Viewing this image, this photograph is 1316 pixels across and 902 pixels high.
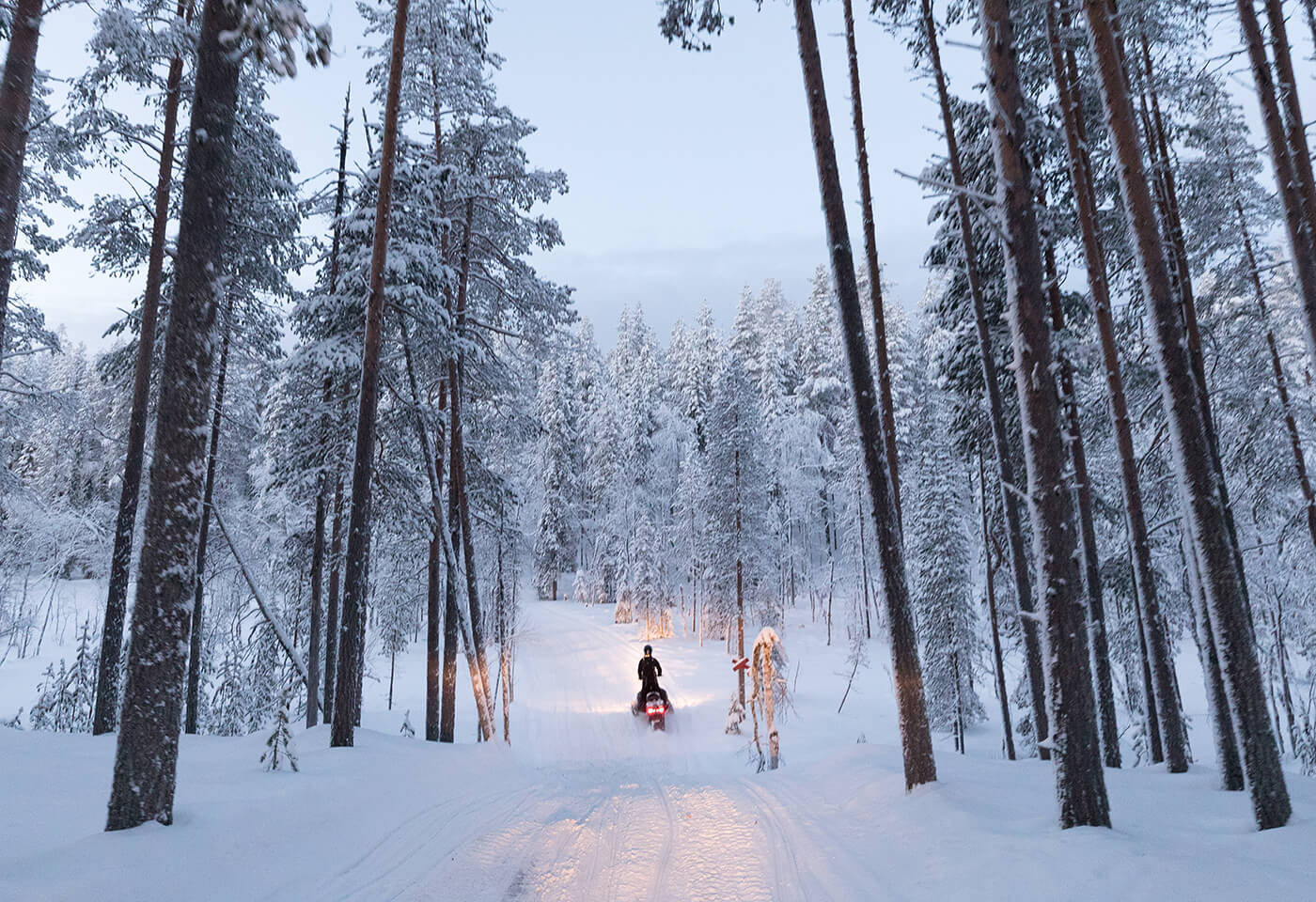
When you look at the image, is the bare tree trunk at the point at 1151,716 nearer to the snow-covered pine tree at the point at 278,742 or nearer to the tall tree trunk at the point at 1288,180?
the tall tree trunk at the point at 1288,180

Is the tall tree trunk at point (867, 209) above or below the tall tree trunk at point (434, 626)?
above

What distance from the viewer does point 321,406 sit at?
43.0 ft

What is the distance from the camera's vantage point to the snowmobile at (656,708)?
1920 centimetres

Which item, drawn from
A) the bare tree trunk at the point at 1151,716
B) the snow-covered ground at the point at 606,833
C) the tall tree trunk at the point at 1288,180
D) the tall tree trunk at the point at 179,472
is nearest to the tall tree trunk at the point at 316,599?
the snow-covered ground at the point at 606,833

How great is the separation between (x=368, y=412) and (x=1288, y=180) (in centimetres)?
1257

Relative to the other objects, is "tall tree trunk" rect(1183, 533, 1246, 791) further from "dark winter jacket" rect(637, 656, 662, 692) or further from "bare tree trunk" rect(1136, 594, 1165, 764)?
"dark winter jacket" rect(637, 656, 662, 692)

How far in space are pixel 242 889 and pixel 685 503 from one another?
36.4 m

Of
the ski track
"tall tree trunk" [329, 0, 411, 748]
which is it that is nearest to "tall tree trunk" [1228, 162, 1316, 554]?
the ski track

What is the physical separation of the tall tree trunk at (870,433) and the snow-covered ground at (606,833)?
599 mm

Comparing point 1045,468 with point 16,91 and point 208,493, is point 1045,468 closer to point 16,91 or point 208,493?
point 16,91

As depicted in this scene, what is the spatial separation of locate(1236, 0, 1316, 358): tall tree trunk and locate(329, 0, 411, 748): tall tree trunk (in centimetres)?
1161

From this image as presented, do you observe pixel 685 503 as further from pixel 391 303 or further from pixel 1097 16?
pixel 1097 16

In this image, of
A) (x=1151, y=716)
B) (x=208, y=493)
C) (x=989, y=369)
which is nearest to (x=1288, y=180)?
(x=989, y=369)

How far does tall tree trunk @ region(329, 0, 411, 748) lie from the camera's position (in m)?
10.2
